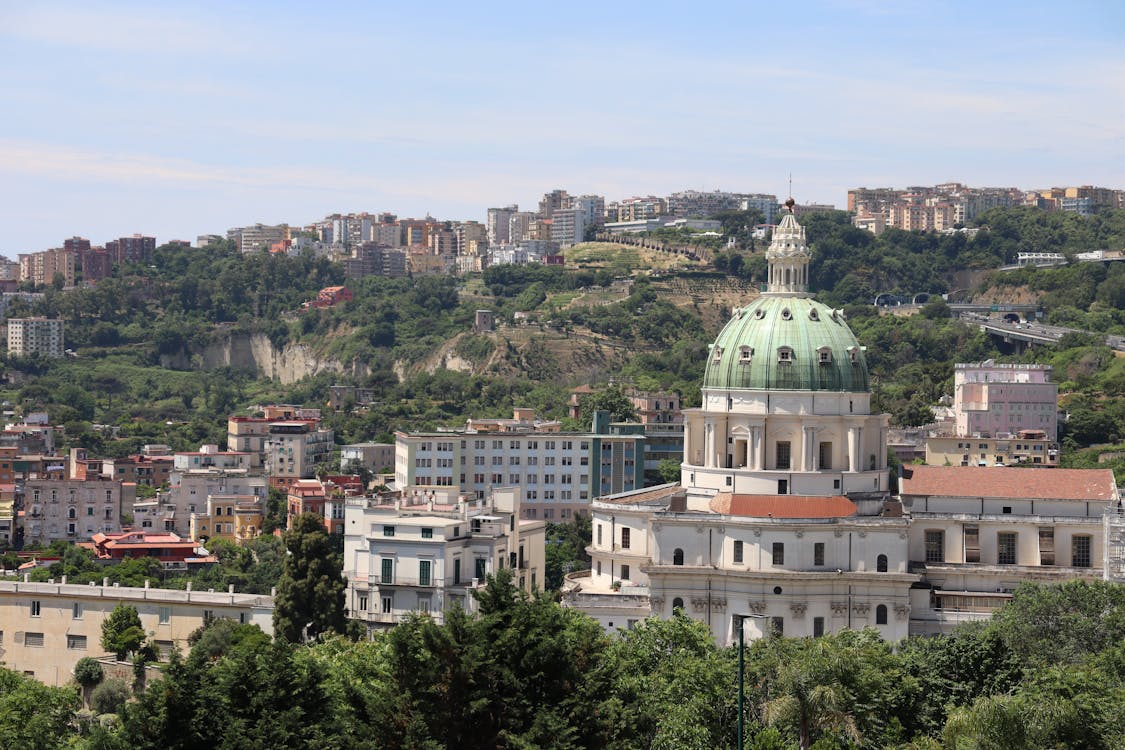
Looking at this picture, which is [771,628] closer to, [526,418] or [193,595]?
[193,595]

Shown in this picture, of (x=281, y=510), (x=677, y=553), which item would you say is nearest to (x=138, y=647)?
(x=677, y=553)

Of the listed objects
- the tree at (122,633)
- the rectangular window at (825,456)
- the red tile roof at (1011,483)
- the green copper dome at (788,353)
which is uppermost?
the green copper dome at (788,353)

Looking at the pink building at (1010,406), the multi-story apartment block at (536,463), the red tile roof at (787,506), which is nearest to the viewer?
the red tile roof at (787,506)

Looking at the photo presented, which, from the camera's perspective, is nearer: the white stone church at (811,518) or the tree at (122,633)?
the white stone church at (811,518)

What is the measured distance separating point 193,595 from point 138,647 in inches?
158

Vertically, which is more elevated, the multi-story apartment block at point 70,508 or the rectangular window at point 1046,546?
the rectangular window at point 1046,546

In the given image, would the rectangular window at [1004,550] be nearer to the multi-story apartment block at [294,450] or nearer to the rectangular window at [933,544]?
the rectangular window at [933,544]

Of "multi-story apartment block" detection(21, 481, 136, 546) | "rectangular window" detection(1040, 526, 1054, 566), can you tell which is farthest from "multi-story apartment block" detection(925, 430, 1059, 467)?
"multi-story apartment block" detection(21, 481, 136, 546)

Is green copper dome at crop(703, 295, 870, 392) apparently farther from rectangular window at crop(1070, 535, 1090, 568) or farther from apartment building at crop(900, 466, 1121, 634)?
rectangular window at crop(1070, 535, 1090, 568)

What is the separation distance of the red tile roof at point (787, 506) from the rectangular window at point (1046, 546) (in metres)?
7.73

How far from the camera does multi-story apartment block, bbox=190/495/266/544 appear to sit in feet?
431

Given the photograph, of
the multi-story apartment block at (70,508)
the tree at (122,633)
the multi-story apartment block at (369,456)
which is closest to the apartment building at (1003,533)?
the tree at (122,633)

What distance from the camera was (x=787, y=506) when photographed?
77062 millimetres

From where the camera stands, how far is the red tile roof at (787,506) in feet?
252
